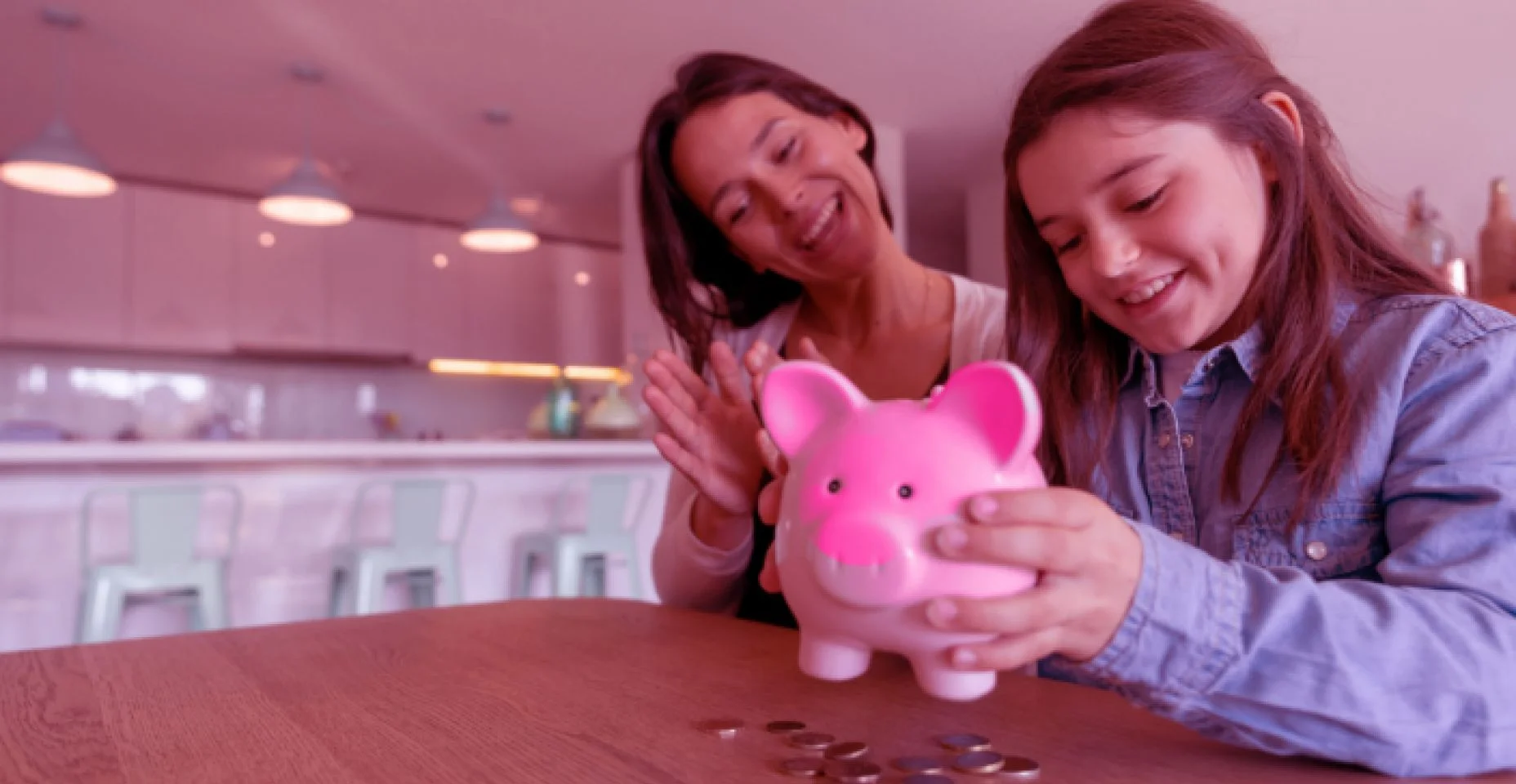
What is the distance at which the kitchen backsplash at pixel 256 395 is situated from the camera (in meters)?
5.69

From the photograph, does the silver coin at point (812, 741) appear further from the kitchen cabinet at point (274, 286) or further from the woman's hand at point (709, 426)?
the kitchen cabinet at point (274, 286)

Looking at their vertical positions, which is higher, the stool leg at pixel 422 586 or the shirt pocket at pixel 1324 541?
the shirt pocket at pixel 1324 541

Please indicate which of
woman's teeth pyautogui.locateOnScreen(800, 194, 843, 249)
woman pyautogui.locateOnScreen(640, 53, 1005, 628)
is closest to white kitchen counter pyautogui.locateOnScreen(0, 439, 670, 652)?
woman pyautogui.locateOnScreen(640, 53, 1005, 628)

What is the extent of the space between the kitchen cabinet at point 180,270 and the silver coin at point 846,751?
6.09m

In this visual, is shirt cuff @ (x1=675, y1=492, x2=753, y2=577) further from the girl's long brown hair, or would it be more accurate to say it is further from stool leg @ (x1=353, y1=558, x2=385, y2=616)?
stool leg @ (x1=353, y1=558, x2=385, y2=616)

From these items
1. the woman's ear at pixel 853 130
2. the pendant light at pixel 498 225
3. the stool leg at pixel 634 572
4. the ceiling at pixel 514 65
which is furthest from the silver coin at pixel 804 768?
the pendant light at pixel 498 225

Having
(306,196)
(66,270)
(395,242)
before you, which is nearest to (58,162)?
(306,196)

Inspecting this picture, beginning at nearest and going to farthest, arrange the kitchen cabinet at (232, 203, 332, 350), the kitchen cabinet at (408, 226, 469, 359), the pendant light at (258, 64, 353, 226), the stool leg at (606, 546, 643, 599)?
the stool leg at (606, 546, 643, 599), the pendant light at (258, 64, 353, 226), the kitchen cabinet at (232, 203, 332, 350), the kitchen cabinet at (408, 226, 469, 359)

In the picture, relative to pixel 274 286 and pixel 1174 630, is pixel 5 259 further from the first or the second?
pixel 1174 630

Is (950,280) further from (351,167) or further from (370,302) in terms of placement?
(370,302)

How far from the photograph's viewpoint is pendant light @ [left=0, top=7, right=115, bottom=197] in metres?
3.47

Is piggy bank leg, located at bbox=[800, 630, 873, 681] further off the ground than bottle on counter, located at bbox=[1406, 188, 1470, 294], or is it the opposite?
bottle on counter, located at bbox=[1406, 188, 1470, 294]

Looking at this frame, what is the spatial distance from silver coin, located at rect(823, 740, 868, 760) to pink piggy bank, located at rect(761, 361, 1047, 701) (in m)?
0.04

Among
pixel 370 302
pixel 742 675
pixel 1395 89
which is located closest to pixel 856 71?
pixel 1395 89
